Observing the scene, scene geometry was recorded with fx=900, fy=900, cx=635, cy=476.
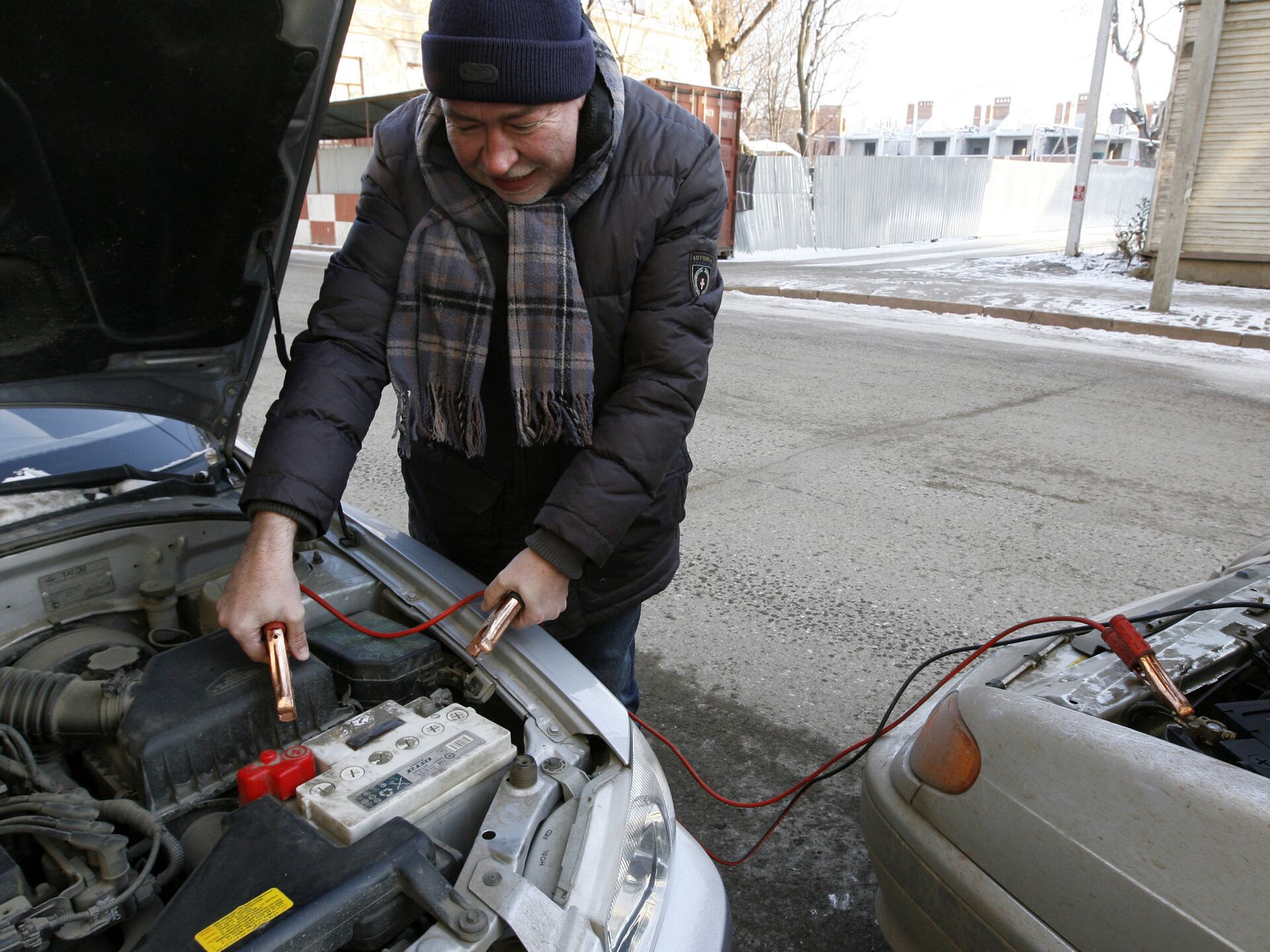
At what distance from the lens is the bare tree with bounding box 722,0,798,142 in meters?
29.7

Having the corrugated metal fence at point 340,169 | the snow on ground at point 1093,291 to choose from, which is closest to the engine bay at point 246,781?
the snow on ground at point 1093,291

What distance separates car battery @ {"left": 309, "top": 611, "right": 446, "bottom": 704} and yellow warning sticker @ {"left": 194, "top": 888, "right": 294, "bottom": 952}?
499mm

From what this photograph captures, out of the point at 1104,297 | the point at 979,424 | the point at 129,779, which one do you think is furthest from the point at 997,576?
the point at 1104,297

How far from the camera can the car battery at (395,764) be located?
4.26 feet

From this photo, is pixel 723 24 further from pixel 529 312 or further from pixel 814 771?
pixel 529 312

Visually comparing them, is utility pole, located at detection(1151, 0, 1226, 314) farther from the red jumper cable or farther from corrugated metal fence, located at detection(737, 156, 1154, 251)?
the red jumper cable

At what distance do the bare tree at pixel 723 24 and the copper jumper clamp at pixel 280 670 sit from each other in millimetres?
20990

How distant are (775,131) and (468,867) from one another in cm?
3535

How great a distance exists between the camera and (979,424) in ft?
19.4

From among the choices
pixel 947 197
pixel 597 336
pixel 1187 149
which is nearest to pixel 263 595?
pixel 597 336

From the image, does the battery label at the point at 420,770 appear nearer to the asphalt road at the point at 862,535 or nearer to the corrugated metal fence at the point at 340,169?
A: the asphalt road at the point at 862,535

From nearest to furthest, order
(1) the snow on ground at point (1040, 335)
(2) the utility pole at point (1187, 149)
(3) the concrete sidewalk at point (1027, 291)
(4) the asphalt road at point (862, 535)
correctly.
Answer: (4) the asphalt road at point (862, 535), (1) the snow on ground at point (1040, 335), (2) the utility pole at point (1187, 149), (3) the concrete sidewalk at point (1027, 291)

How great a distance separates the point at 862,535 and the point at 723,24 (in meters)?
19.1

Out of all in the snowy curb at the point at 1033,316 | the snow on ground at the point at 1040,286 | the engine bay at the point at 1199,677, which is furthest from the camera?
the snow on ground at the point at 1040,286
